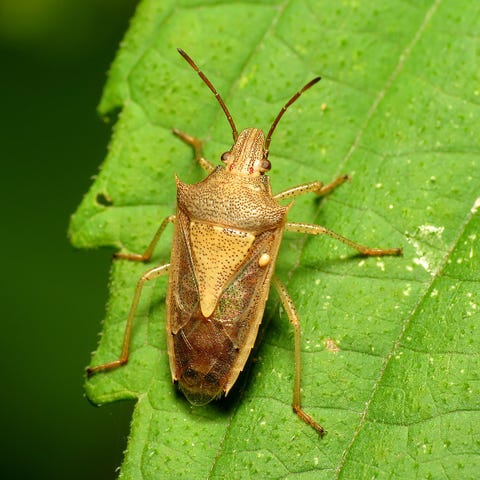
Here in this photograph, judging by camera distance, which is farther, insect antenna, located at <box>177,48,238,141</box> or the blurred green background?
the blurred green background

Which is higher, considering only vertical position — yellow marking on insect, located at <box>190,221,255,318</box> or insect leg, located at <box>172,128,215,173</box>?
insect leg, located at <box>172,128,215,173</box>

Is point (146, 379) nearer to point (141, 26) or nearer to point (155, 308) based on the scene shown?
point (155, 308)

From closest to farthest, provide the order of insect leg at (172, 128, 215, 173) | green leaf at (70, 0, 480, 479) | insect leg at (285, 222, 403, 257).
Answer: green leaf at (70, 0, 480, 479)
insect leg at (285, 222, 403, 257)
insect leg at (172, 128, 215, 173)

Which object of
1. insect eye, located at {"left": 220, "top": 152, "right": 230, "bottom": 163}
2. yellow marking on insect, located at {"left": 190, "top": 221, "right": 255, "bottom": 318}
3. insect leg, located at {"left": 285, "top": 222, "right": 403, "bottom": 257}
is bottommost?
yellow marking on insect, located at {"left": 190, "top": 221, "right": 255, "bottom": 318}

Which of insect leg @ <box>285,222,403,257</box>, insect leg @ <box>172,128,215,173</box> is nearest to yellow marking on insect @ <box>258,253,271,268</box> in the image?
insect leg @ <box>285,222,403,257</box>

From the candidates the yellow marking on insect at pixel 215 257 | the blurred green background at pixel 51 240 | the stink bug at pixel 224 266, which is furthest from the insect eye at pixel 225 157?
the blurred green background at pixel 51 240

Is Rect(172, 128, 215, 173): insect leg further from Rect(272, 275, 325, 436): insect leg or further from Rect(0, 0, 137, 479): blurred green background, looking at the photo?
Rect(0, 0, 137, 479): blurred green background

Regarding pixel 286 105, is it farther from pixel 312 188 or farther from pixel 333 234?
pixel 333 234

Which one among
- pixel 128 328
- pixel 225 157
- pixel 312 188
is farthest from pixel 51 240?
pixel 312 188

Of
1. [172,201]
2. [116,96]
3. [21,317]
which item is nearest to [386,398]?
[172,201]
